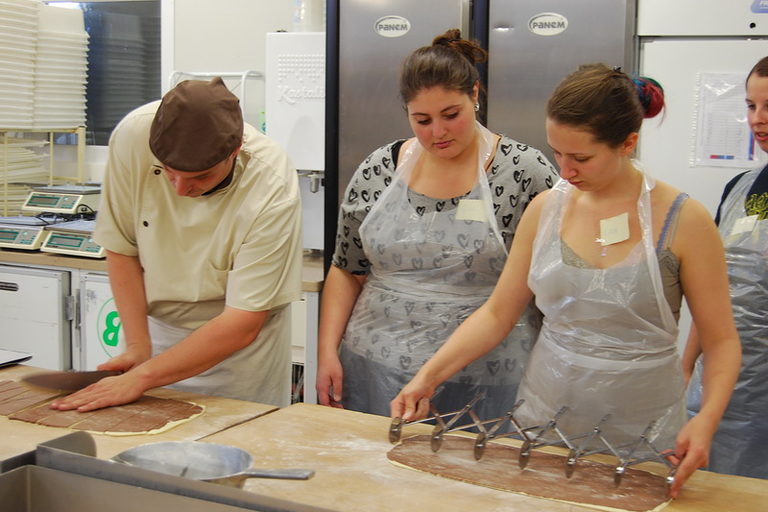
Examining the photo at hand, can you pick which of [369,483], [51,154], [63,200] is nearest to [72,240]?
[63,200]

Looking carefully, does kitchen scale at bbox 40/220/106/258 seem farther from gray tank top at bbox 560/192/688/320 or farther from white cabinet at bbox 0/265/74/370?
gray tank top at bbox 560/192/688/320

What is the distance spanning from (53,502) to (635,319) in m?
1.02

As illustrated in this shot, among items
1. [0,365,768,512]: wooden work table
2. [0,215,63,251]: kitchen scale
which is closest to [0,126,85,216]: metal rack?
[0,215,63,251]: kitchen scale

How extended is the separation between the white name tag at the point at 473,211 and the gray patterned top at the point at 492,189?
25 millimetres

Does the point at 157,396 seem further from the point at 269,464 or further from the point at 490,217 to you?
the point at 490,217

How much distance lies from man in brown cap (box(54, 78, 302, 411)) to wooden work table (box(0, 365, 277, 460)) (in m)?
0.09

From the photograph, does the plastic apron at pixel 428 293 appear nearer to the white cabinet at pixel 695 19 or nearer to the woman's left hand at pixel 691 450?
the woman's left hand at pixel 691 450

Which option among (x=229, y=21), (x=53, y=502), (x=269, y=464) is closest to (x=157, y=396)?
(x=269, y=464)

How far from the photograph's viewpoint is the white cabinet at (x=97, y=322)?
11.2ft

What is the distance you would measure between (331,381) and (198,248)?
1.49ft

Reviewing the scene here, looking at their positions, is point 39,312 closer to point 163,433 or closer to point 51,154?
point 51,154

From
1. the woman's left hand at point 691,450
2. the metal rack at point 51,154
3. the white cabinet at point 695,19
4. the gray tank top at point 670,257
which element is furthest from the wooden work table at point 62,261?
the woman's left hand at point 691,450

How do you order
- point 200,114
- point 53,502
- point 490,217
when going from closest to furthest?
point 53,502
point 200,114
point 490,217

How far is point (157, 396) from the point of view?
6.01 feet
